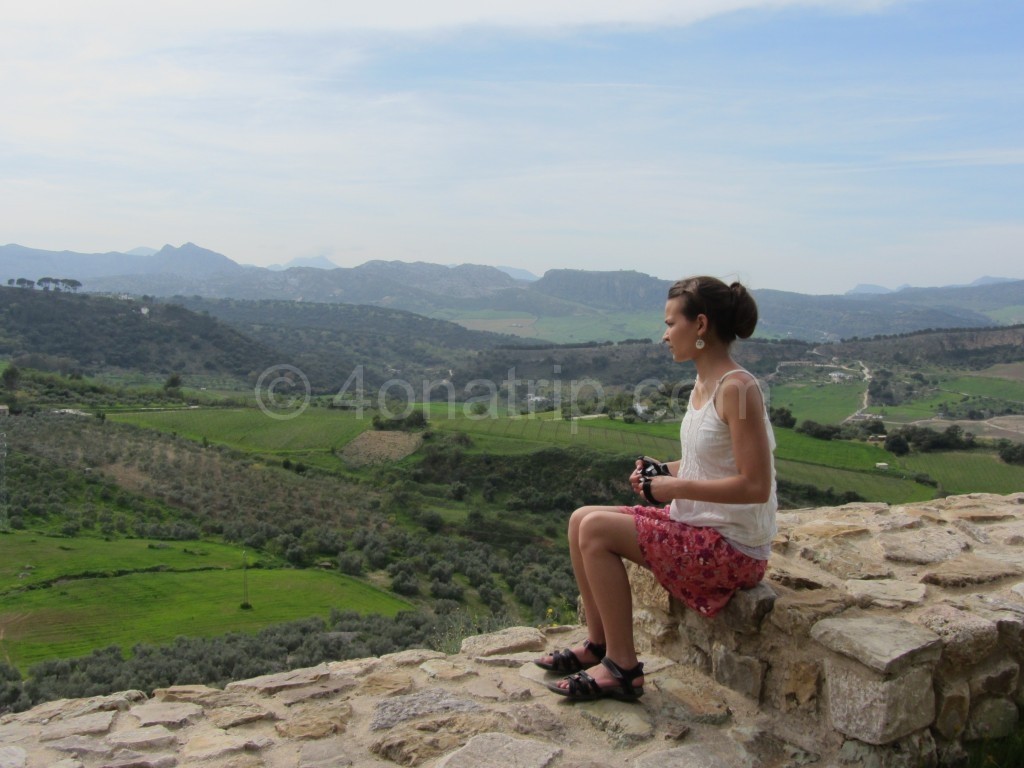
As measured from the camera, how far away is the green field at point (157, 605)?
636 inches

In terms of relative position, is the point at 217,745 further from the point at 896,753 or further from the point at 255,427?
the point at 255,427

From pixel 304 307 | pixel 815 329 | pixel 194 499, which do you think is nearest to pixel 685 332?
pixel 194 499

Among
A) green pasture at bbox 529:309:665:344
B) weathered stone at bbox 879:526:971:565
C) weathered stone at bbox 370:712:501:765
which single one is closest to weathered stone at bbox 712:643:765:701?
weathered stone at bbox 370:712:501:765

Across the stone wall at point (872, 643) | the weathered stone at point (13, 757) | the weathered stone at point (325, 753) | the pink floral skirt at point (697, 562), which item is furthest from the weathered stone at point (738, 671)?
the weathered stone at point (13, 757)

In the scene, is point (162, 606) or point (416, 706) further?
point (162, 606)

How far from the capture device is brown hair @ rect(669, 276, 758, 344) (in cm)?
284

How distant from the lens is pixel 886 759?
8.20 ft

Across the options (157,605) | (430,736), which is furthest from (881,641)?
(157,605)

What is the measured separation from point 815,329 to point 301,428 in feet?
303

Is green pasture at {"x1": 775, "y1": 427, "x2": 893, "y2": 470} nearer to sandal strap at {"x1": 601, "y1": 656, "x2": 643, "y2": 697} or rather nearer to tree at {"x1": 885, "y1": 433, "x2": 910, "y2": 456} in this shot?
tree at {"x1": 885, "y1": 433, "x2": 910, "y2": 456}

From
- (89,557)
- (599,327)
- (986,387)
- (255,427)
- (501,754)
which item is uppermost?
(599,327)

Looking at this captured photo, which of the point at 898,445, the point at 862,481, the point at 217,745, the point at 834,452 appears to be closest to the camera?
the point at 217,745

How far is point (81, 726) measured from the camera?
3168mm

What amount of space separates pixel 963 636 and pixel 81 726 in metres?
3.49
